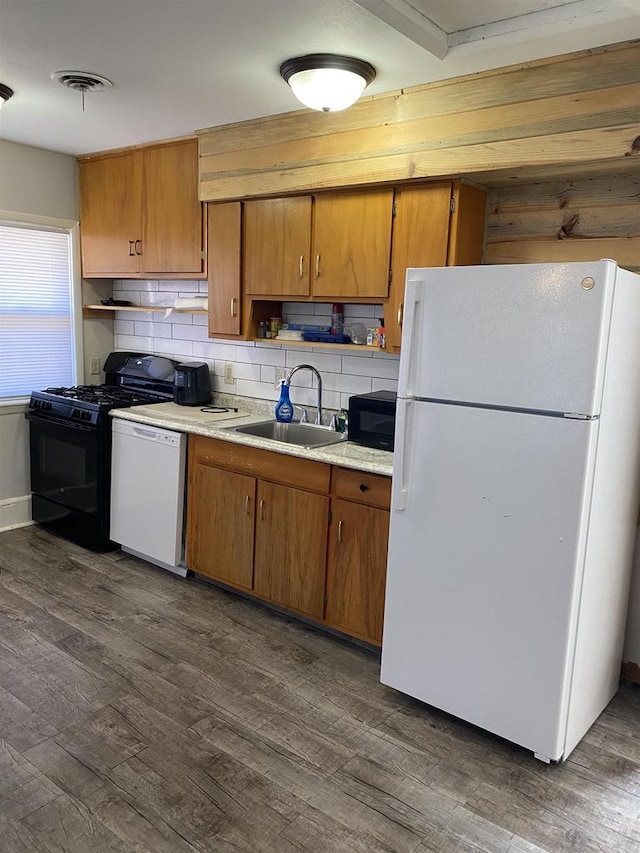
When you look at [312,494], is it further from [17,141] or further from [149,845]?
[17,141]

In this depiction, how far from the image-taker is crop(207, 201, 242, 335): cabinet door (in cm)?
343

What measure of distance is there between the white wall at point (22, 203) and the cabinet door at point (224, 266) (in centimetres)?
134

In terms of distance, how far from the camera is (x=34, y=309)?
14.0ft

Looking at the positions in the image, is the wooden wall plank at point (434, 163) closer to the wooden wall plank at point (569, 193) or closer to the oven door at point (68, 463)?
the wooden wall plank at point (569, 193)

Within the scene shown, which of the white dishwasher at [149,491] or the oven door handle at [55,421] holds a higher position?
the oven door handle at [55,421]

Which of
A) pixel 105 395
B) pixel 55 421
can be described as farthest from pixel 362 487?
pixel 55 421

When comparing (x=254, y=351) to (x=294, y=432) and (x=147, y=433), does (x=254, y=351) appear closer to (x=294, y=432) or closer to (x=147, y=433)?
(x=294, y=432)

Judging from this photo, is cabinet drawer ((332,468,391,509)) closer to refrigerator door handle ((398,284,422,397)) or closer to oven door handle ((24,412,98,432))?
refrigerator door handle ((398,284,422,397))

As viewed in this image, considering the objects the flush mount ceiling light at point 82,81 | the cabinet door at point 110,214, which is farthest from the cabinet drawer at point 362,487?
the cabinet door at point 110,214

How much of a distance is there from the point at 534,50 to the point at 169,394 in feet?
9.32

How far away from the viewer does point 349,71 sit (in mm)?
2379

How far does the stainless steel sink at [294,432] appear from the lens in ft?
11.2

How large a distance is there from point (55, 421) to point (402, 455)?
2.52 metres

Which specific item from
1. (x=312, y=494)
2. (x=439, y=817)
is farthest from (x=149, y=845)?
(x=312, y=494)
